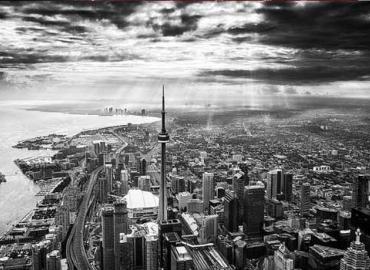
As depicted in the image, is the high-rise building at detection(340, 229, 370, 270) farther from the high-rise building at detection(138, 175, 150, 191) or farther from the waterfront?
the high-rise building at detection(138, 175, 150, 191)

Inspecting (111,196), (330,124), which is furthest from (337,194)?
(111,196)

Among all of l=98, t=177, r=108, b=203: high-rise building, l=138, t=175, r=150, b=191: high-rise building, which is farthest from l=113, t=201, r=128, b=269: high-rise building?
l=138, t=175, r=150, b=191: high-rise building

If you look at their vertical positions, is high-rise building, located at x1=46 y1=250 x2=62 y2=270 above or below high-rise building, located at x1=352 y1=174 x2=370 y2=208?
below

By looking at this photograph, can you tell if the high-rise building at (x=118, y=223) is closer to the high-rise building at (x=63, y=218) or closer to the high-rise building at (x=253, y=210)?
the high-rise building at (x=63, y=218)

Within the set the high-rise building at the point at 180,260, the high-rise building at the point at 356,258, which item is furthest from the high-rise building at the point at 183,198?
the high-rise building at the point at 356,258

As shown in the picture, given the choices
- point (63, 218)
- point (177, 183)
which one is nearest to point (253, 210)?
point (177, 183)

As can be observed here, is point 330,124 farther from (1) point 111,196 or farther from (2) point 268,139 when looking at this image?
(1) point 111,196
